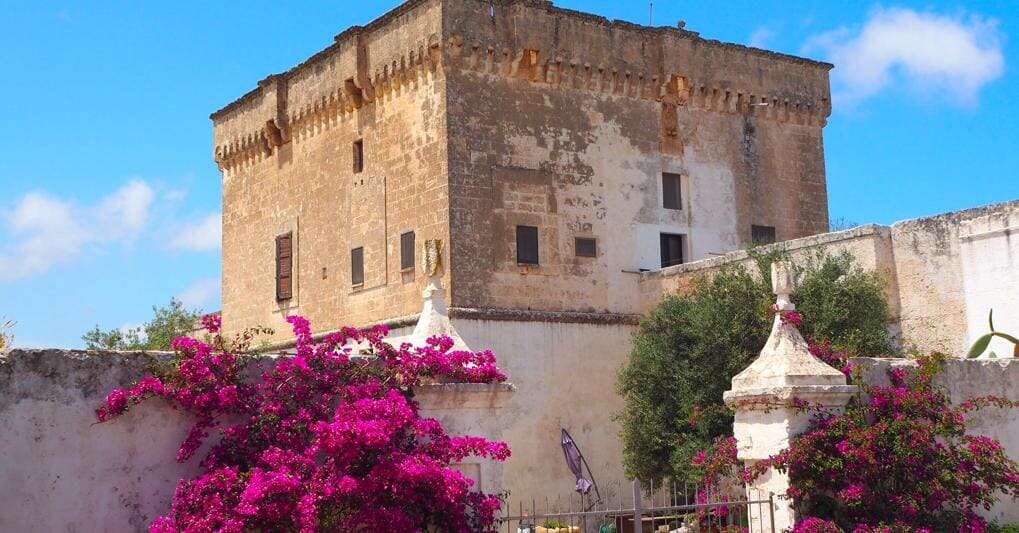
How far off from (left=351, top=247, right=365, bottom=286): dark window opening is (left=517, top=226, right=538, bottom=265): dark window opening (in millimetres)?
3412

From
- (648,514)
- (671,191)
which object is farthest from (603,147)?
(648,514)

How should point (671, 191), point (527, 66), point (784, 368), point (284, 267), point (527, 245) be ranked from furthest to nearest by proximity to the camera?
point (284, 267)
point (671, 191)
point (527, 66)
point (527, 245)
point (784, 368)

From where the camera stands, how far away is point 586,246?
21.7 metres


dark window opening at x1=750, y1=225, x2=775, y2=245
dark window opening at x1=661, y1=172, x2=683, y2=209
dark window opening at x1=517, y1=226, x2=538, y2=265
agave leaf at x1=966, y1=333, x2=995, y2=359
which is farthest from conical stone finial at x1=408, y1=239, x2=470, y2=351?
dark window opening at x1=750, y1=225, x2=775, y2=245

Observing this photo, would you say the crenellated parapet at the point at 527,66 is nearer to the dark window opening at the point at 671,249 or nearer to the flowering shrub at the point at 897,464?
the dark window opening at the point at 671,249

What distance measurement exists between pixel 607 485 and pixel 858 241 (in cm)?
618

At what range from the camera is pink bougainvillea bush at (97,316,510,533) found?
7.97 metres

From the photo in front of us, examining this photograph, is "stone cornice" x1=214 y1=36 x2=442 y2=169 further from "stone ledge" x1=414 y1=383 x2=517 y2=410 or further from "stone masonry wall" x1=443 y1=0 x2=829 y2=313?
"stone ledge" x1=414 y1=383 x2=517 y2=410

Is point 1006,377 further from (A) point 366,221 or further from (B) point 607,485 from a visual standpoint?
(A) point 366,221

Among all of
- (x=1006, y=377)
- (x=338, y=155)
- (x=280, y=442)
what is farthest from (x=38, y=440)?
(x=338, y=155)

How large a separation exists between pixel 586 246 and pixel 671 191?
101 inches

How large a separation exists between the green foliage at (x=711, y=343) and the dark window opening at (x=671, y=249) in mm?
3573

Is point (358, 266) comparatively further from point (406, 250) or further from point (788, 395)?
point (788, 395)

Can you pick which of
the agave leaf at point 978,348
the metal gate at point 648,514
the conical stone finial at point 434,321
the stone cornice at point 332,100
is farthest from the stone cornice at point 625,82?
the conical stone finial at point 434,321
